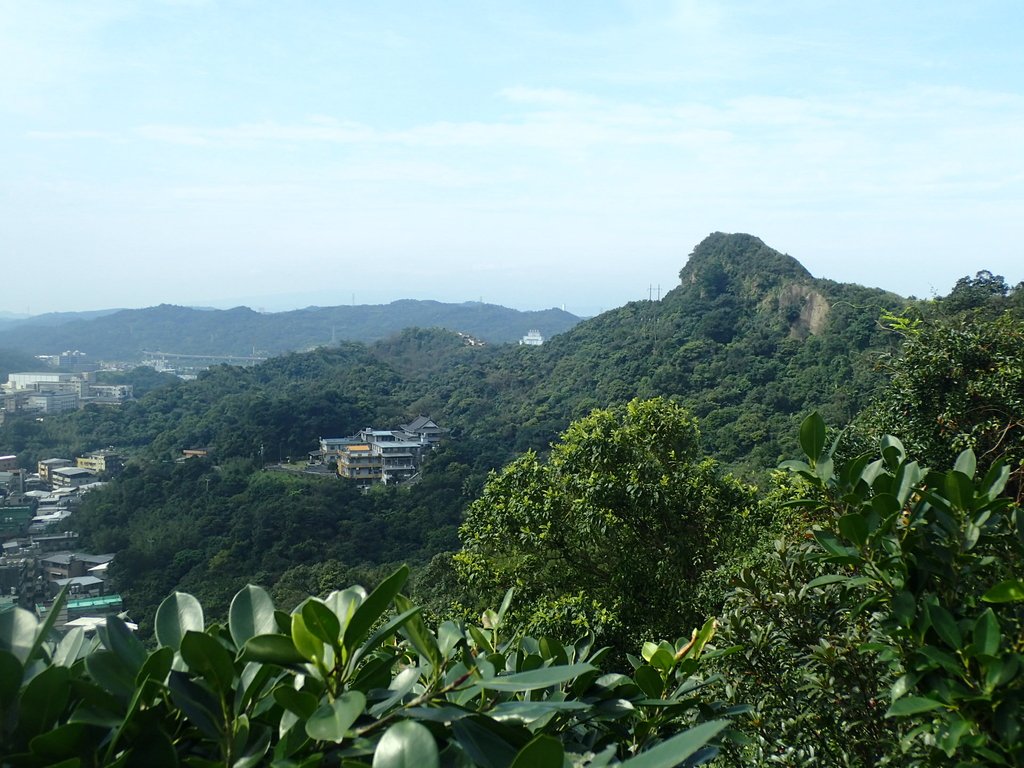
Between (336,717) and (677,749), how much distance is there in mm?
232

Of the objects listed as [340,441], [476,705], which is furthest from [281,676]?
[340,441]

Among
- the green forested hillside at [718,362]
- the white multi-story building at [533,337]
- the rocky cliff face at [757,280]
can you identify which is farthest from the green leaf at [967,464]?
the white multi-story building at [533,337]

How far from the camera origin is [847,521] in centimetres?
→ 100

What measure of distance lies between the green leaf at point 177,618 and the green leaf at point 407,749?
0.90 feet

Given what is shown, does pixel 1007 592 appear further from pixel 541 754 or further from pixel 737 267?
pixel 737 267

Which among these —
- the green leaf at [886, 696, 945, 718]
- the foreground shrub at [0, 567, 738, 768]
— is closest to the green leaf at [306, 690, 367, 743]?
the foreground shrub at [0, 567, 738, 768]

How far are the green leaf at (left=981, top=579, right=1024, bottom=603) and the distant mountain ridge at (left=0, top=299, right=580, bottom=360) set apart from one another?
2200 inches

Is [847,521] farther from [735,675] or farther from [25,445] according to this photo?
[25,445]

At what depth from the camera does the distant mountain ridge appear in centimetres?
6075

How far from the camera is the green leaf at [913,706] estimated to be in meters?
0.91

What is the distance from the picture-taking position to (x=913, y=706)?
913mm

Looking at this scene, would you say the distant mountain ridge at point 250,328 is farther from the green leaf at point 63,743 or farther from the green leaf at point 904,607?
the green leaf at point 63,743

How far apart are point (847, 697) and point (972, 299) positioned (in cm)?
1267

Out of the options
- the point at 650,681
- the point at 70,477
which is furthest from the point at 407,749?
the point at 70,477
